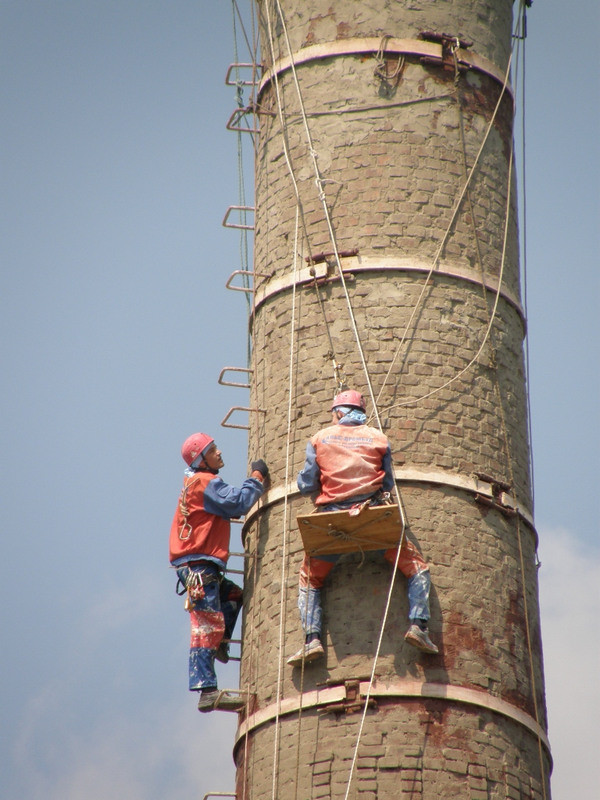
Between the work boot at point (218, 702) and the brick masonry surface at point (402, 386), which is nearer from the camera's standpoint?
the brick masonry surface at point (402, 386)

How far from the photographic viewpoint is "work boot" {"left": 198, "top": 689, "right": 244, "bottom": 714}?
16.2 m

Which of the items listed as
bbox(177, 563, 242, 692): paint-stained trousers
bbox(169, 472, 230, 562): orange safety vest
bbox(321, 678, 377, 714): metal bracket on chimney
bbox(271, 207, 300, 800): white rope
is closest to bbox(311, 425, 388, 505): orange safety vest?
bbox(271, 207, 300, 800): white rope

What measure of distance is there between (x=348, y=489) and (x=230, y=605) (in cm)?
238

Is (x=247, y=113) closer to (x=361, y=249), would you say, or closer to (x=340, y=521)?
(x=361, y=249)

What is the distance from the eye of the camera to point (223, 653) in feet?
55.5

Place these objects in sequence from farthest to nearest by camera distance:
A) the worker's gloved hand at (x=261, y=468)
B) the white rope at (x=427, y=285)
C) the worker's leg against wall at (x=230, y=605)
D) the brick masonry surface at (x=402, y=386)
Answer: the worker's leg against wall at (x=230, y=605) → the worker's gloved hand at (x=261, y=468) → the white rope at (x=427, y=285) → the brick masonry surface at (x=402, y=386)

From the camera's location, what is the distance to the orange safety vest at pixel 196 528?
16.7 meters

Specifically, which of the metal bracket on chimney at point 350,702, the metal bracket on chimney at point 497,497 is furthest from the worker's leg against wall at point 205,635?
the metal bracket on chimney at point 497,497

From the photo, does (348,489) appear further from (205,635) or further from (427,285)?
(427,285)

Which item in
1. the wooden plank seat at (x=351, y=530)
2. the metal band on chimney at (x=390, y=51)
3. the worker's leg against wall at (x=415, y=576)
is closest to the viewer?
the wooden plank seat at (x=351, y=530)

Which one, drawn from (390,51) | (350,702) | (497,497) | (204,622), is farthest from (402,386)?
(390,51)

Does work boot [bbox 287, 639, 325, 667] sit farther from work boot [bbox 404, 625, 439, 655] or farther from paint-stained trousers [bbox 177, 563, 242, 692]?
paint-stained trousers [bbox 177, 563, 242, 692]

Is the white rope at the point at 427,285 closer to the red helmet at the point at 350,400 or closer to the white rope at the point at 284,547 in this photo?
the red helmet at the point at 350,400

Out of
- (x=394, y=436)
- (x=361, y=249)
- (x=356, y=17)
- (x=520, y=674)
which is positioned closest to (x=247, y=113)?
(x=356, y=17)
